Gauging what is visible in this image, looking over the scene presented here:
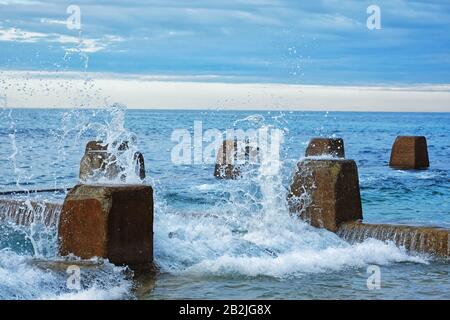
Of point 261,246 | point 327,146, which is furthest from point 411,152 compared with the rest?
point 261,246

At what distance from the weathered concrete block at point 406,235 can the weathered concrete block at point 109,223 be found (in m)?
3.85

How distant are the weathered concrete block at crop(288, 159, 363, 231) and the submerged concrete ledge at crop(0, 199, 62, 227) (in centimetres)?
402

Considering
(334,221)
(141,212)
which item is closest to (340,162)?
(334,221)

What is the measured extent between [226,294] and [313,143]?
8989mm

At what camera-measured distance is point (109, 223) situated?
9.38 meters

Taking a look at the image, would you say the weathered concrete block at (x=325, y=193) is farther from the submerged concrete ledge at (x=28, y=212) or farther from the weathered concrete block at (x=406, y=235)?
the submerged concrete ledge at (x=28, y=212)

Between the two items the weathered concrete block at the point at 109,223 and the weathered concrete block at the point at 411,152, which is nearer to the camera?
the weathered concrete block at the point at 109,223

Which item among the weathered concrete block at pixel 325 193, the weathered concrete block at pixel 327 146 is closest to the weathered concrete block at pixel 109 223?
the weathered concrete block at pixel 325 193

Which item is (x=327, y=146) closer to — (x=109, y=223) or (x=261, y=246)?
(x=261, y=246)

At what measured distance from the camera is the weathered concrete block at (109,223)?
9.41 metres

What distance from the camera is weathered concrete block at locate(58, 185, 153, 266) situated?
941cm

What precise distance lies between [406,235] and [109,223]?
477cm

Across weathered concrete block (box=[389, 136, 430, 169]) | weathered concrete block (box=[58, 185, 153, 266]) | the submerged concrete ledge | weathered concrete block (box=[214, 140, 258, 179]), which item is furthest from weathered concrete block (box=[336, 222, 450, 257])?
weathered concrete block (box=[389, 136, 430, 169])
